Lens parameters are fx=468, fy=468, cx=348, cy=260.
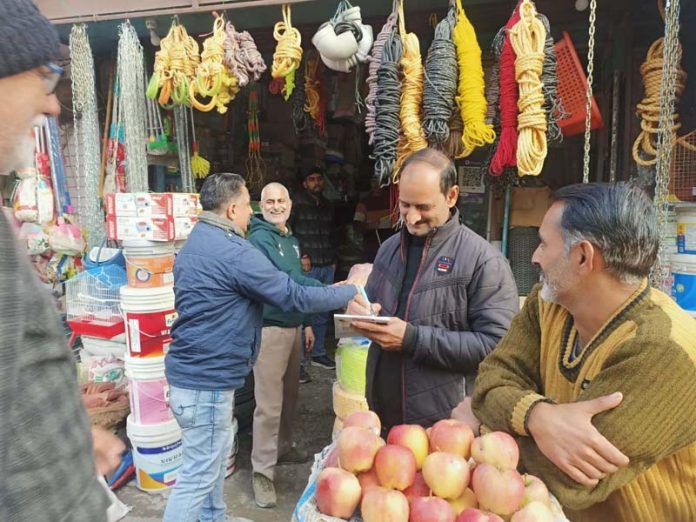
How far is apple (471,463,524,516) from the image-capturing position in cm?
102

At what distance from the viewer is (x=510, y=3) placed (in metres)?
3.59

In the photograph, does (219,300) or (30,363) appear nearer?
(30,363)

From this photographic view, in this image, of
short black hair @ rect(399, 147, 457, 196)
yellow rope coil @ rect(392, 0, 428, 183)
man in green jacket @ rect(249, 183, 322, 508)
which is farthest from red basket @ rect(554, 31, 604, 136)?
man in green jacket @ rect(249, 183, 322, 508)

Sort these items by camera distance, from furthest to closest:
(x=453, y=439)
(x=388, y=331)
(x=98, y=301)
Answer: (x=98, y=301) < (x=388, y=331) < (x=453, y=439)

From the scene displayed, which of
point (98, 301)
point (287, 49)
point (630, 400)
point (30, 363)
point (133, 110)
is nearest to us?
point (30, 363)

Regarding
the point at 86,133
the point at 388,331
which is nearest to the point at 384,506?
the point at 388,331

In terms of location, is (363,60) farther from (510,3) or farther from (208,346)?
(208,346)

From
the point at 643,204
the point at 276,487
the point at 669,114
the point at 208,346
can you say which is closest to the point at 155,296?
the point at 208,346

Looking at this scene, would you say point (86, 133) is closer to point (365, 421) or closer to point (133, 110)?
point (133, 110)

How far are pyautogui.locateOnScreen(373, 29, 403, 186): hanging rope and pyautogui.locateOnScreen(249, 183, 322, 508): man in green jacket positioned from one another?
2.99 feet

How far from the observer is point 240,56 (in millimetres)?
3266

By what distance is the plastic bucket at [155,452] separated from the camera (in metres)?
3.15

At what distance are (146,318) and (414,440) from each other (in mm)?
2453

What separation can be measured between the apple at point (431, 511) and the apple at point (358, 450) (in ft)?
0.52
